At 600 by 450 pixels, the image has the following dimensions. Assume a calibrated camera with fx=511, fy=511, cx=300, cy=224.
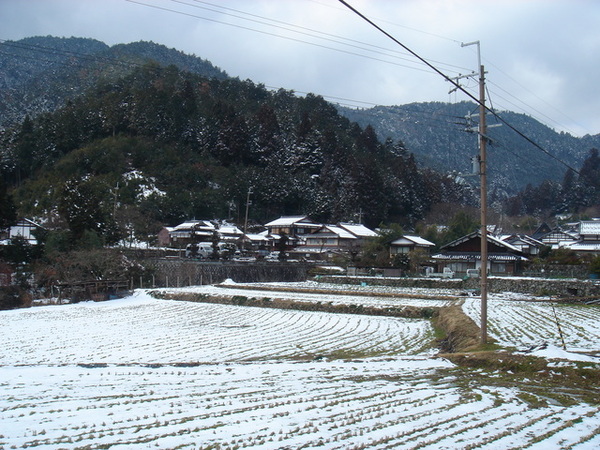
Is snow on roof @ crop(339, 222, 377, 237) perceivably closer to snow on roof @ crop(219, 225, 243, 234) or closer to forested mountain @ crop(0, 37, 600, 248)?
forested mountain @ crop(0, 37, 600, 248)

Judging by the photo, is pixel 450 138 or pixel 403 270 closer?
pixel 403 270

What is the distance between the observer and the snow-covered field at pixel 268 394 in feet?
19.0

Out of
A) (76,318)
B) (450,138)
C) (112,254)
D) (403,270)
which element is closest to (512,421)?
(76,318)

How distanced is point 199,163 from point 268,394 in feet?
175

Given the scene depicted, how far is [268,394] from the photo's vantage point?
26.0 ft

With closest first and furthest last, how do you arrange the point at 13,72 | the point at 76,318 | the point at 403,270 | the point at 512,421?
the point at 512,421, the point at 76,318, the point at 403,270, the point at 13,72

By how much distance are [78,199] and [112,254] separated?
6.30m

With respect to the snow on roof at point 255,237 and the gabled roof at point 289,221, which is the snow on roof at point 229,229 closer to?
the snow on roof at point 255,237

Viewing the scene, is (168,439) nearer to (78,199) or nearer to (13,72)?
(78,199)

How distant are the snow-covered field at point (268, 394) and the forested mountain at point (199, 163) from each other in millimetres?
37144

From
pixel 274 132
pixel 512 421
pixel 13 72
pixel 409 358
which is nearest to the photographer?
pixel 512 421

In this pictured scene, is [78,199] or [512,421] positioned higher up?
[78,199]

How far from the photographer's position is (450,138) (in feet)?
582

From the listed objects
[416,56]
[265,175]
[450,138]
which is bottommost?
[416,56]
